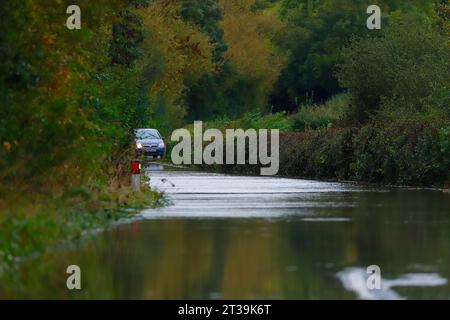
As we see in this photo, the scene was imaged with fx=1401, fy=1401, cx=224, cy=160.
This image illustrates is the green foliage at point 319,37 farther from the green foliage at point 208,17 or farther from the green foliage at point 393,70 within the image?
the green foliage at point 393,70

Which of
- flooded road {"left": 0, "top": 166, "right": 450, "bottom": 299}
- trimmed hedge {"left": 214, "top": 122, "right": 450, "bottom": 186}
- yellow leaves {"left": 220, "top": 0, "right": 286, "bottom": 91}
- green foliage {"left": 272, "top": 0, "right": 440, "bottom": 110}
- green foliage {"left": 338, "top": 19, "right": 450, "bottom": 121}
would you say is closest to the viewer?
flooded road {"left": 0, "top": 166, "right": 450, "bottom": 299}

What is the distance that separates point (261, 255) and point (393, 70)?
124 feet

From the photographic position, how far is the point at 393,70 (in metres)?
55.2

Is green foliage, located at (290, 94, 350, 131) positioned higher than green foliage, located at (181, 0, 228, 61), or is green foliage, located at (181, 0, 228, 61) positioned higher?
green foliage, located at (181, 0, 228, 61)

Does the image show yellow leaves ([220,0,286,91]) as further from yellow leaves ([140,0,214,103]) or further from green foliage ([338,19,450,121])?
green foliage ([338,19,450,121])

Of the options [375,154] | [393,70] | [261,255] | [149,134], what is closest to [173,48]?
[149,134]

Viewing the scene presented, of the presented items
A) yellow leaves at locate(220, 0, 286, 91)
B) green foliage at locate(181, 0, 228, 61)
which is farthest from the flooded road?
yellow leaves at locate(220, 0, 286, 91)

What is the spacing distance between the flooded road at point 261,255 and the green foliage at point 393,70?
891 inches

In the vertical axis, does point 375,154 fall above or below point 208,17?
below

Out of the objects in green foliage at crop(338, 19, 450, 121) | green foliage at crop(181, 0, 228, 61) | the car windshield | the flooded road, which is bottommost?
the car windshield

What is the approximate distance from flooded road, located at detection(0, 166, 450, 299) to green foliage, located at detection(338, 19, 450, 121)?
74.2ft

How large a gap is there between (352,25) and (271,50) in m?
6.33

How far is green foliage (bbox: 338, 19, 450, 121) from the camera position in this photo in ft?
172

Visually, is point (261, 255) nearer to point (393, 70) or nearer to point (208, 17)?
point (393, 70)
